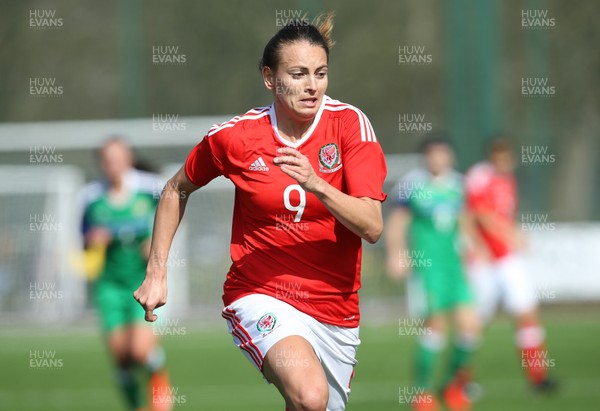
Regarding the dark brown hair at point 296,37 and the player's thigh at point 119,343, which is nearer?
the dark brown hair at point 296,37

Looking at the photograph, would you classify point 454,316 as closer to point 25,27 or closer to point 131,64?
point 131,64

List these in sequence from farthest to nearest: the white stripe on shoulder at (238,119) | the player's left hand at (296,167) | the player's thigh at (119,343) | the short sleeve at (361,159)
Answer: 1. the player's thigh at (119,343)
2. the white stripe on shoulder at (238,119)
3. the short sleeve at (361,159)
4. the player's left hand at (296,167)

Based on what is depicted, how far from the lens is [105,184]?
10.1 m

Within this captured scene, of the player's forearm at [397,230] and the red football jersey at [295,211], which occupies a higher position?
the red football jersey at [295,211]

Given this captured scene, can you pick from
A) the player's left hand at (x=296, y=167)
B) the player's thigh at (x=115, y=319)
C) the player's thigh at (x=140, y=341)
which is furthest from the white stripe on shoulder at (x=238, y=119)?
the player's thigh at (x=115, y=319)

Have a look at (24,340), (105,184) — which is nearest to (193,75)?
(24,340)

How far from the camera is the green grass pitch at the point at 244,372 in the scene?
10.3m

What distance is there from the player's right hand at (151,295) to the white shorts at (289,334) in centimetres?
38

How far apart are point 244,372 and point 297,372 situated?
8.33 meters

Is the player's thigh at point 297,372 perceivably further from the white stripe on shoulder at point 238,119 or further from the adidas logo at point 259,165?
the white stripe on shoulder at point 238,119

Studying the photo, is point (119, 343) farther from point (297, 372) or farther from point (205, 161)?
point (297, 372)

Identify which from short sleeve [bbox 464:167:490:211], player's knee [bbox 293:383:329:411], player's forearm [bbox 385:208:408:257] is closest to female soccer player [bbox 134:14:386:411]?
player's knee [bbox 293:383:329:411]

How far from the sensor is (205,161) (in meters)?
5.66

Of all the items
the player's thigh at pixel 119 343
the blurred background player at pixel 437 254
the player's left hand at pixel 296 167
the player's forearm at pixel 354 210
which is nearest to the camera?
the player's left hand at pixel 296 167
